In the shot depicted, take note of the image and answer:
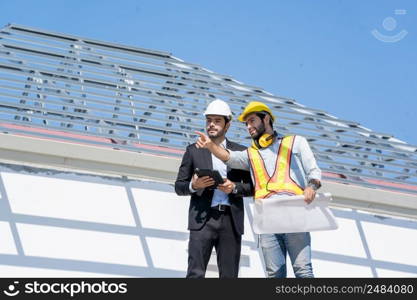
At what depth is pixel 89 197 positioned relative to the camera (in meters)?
8.88

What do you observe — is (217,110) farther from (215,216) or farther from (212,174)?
(215,216)

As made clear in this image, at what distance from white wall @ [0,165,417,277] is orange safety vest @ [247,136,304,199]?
10.7ft

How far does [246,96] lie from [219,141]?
319 inches

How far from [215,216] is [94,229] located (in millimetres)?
3851

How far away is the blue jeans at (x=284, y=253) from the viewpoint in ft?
16.1

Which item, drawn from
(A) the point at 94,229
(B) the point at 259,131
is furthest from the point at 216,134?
(A) the point at 94,229

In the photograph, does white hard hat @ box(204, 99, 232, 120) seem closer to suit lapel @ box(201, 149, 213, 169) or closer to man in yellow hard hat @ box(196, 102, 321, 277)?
man in yellow hard hat @ box(196, 102, 321, 277)

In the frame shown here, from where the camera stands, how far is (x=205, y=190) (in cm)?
520

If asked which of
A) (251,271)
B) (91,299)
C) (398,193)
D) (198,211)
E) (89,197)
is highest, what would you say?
(398,193)

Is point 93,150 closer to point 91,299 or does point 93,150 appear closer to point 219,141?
point 219,141

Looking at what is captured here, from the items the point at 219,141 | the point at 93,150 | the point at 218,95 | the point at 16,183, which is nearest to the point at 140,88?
the point at 218,95

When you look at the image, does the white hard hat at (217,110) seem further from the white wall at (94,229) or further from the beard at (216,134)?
the white wall at (94,229)

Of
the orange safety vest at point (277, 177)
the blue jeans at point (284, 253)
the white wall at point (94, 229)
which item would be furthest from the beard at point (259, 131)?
the white wall at point (94, 229)

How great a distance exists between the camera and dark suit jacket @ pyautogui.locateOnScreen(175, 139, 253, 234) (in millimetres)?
5160
